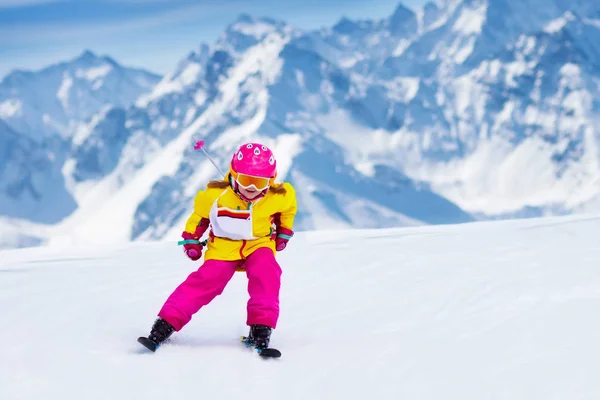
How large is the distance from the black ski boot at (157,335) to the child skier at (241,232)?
122 mm

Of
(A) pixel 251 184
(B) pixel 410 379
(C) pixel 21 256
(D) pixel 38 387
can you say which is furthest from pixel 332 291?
(C) pixel 21 256

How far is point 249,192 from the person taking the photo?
458cm

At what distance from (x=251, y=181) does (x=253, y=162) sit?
129 millimetres

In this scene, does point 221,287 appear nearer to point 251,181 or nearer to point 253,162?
point 251,181

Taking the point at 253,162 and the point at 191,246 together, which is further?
the point at 191,246

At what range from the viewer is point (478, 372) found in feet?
11.6

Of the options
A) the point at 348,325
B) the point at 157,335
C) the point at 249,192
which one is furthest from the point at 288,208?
the point at 157,335

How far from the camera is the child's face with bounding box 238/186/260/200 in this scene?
457 cm

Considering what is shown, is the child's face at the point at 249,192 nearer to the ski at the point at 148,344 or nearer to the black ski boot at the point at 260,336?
the black ski boot at the point at 260,336

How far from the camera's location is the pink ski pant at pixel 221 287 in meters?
4.27

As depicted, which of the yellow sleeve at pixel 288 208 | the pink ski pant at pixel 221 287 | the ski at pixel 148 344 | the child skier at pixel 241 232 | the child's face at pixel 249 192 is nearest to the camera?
the ski at pixel 148 344

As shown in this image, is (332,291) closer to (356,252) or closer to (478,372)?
(356,252)

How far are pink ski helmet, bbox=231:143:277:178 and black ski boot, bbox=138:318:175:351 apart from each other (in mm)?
1046

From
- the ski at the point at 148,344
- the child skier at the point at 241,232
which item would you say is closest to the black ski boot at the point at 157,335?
the ski at the point at 148,344
